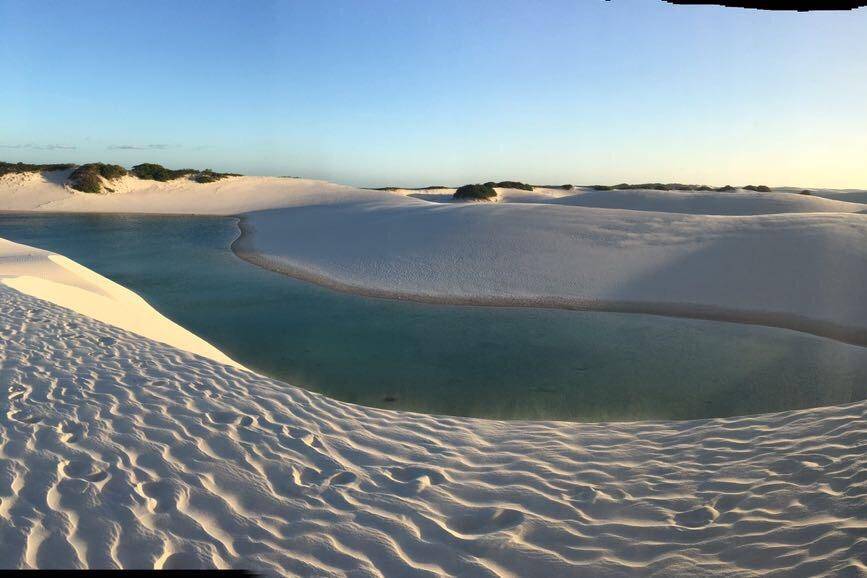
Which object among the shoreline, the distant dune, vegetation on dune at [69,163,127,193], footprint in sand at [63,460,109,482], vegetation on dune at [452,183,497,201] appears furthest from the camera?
vegetation on dune at [69,163,127,193]

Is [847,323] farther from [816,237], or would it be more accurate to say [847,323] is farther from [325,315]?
[325,315]

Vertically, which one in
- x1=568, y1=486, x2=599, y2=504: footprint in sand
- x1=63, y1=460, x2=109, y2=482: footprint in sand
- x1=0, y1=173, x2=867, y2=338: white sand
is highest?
x1=0, y1=173, x2=867, y2=338: white sand

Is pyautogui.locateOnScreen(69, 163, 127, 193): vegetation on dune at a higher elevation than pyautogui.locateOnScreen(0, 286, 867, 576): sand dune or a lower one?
higher

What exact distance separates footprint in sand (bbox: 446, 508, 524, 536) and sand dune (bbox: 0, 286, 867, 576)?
0.04 feet

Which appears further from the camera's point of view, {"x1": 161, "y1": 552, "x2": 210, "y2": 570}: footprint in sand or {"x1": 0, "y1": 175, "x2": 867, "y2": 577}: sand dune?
{"x1": 0, "y1": 175, "x2": 867, "y2": 577}: sand dune

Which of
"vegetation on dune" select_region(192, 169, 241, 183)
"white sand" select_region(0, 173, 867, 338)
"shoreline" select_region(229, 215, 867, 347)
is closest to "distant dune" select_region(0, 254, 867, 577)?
"shoreline" select_region(229, 215, 867, 347)

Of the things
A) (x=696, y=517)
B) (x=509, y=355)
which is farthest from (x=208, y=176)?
(x=696, y=517)

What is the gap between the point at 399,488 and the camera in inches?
127

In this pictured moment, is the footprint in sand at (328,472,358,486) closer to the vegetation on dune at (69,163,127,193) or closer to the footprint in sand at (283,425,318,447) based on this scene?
the footprint in sand at (283,425,318,447)

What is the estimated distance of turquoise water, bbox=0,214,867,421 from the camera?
5.71 metres

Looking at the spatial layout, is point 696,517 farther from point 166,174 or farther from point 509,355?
point 166,174

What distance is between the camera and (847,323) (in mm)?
8852

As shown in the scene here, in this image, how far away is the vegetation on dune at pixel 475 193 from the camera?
36375mm

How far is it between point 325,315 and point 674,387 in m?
6.11
